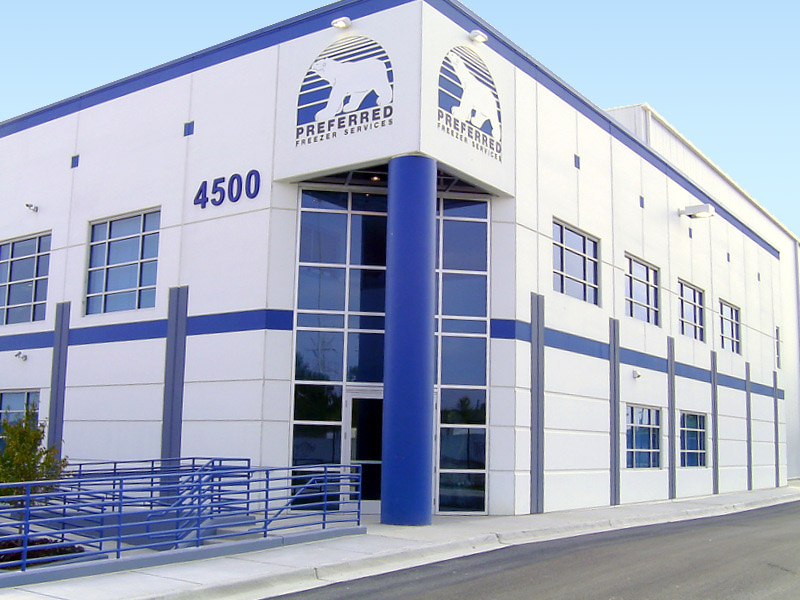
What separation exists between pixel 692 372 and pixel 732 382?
5.04 meters

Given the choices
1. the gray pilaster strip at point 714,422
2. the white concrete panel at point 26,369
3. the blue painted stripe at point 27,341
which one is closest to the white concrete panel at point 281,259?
the blue painted stripe at point 27,341

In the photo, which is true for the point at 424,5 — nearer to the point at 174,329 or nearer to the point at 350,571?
the point at 174,329

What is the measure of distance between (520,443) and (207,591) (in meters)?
10.4

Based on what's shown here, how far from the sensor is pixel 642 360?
83.9ft

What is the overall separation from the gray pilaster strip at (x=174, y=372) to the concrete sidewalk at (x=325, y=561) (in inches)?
214

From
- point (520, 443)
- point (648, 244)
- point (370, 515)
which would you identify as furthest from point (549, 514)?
point (648, 244)

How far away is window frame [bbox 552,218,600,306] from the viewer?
21.8m

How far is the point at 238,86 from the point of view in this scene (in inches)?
801

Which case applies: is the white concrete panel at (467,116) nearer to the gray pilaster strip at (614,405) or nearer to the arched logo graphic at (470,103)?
the arched logo graphic at (470,103)

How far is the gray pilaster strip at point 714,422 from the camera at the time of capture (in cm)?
3050

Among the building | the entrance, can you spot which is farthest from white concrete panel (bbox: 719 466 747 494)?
the entrance

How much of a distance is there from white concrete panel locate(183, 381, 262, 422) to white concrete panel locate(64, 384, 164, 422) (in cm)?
101

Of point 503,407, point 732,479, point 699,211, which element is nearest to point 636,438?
point 503,407

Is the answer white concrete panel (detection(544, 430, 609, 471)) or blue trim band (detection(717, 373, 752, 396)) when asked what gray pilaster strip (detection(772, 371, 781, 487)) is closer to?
blue trim band (detection(717, 373, 752, 396))
